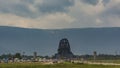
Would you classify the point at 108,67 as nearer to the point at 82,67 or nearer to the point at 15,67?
the point at 82,67

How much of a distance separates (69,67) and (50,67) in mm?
5225

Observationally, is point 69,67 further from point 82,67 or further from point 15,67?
point 15,67

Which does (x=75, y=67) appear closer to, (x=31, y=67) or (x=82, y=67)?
(x=82, y=67)

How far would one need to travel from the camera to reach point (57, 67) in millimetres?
119500

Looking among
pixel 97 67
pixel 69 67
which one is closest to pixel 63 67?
pixel 69 67

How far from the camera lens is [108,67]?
119 m

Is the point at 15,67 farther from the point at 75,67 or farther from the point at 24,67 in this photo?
the point at 75,67

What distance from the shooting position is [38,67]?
119812 millimetres

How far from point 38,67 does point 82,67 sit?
1188 cm

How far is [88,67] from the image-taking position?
12019 cm

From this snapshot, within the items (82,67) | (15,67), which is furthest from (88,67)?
(15,67)

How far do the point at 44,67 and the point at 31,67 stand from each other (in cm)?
378

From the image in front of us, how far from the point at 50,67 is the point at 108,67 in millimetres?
15477

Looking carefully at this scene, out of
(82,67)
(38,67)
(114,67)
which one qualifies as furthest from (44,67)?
(114,67)
